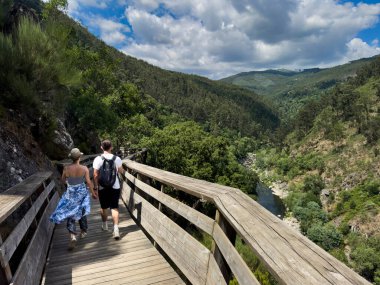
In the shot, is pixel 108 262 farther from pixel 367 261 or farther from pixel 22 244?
pixel 367 261

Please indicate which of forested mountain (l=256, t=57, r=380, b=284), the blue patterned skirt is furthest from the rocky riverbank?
the blue patterned skirt

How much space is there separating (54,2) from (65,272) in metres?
26.8

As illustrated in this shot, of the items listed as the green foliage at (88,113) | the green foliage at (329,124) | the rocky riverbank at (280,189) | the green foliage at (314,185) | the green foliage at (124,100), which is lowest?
the rocky riverbank at (280,189)

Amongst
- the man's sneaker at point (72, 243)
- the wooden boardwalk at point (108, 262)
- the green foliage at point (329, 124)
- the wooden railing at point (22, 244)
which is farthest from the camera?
the green foliage at point (329, 124)

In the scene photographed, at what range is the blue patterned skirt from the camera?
16.5 ft

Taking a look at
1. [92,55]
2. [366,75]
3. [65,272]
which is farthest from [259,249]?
[366,75]

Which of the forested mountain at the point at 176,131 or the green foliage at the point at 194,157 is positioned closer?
the forested mountain at the point at 176,131

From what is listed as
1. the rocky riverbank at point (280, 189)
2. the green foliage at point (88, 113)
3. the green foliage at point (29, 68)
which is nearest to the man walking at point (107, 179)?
the green foliage at point (29, 68)

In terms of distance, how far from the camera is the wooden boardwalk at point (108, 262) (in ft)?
12.5

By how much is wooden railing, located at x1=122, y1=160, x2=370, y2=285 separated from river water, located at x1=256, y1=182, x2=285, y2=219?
209 feet

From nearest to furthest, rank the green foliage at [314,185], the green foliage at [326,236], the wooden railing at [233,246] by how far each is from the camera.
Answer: the wooden railing at [233,246]
the green foliage at [326,236]
the green foliage at [314,185]

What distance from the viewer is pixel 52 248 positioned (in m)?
5.08

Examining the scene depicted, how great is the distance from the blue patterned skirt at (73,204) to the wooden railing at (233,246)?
4.45 feet

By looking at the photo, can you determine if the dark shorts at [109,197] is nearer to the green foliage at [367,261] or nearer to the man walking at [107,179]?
the man walking at [107,179]
